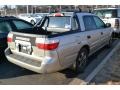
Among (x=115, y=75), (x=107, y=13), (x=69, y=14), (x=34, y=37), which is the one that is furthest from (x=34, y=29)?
(x=107, y=13)

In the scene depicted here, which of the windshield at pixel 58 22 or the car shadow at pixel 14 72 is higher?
Answer: the windshield at pixel 58 22

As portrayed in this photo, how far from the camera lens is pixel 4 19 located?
7188 millimetres

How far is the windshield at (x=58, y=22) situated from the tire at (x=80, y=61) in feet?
2.71

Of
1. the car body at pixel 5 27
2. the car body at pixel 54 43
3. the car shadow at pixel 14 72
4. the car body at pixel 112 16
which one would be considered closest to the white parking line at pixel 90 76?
the car shadow at pixel 14 72

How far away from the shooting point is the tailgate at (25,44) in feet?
17.5

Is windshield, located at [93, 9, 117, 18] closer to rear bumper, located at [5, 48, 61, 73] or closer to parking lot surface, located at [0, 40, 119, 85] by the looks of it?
parking lot surface, located at [0, 40, 119, 85]

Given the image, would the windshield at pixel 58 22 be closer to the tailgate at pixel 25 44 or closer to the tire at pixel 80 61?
the tire at pixel 80 61

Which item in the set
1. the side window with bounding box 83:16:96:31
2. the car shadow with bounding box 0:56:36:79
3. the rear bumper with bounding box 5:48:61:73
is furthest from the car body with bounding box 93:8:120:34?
the rear bumper with bounding box 5:48:61:73

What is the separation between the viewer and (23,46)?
5715 mm

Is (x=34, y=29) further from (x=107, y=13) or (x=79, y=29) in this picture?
(x=107, y=13)

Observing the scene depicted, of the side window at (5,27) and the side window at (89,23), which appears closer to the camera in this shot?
the side window at (89,23)

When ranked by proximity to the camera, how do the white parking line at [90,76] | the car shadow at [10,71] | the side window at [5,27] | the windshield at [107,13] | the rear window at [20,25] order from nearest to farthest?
the white parking line at [90,76], the car shadow at [10,71], the side window at [5,27], the rear window at [20,25], the windshield at [107,13]

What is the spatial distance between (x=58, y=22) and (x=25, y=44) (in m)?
1.63
